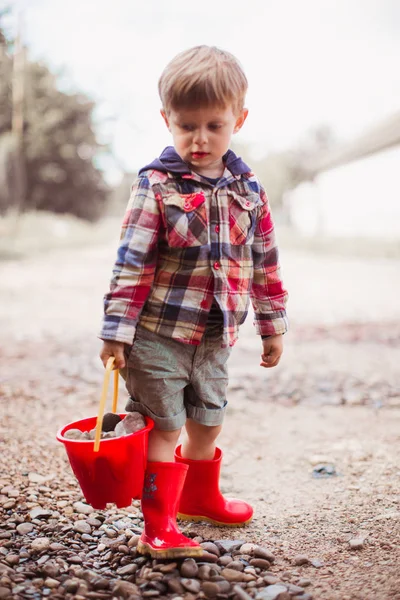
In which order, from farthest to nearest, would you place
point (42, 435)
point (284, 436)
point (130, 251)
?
point (284, 436)
point (42, 435)
point (130, 251)

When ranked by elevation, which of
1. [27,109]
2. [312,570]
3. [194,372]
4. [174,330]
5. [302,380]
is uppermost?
[27,109]

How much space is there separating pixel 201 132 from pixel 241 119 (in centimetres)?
18

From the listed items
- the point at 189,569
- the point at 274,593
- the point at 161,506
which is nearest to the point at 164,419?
the point at 161,506

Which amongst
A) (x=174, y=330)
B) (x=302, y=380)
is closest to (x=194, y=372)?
(x=174, y=330)

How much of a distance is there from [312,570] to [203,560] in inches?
10.7

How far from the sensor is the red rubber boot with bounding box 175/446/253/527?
5.79 feet

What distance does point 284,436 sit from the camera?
2613 millimetres

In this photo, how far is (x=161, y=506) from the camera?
60.7 inches

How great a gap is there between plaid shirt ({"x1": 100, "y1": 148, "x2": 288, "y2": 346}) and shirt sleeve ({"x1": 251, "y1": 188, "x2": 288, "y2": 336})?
0.11 meters

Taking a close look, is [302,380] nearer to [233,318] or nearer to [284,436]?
[284,436]

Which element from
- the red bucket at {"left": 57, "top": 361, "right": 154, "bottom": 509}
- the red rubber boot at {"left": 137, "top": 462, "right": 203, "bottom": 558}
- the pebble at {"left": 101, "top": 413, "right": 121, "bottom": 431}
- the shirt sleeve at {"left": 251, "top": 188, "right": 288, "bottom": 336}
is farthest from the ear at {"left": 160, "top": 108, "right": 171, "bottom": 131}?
the red rubber boot at {"left": 137, "top": 462, "right": 203, "bottom": 558}

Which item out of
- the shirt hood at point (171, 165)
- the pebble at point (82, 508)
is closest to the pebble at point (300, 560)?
the pebble at point (82, 508)

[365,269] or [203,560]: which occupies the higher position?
[365,269]

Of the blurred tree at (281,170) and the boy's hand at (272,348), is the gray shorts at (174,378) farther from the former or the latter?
the blurred tree at (281,170)
